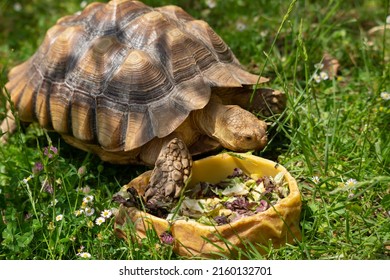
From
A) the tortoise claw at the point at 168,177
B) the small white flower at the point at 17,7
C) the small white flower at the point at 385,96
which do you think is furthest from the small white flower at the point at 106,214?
the small white flower at the point at 17,7

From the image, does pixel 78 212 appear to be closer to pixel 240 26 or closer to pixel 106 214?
pixel 106 214

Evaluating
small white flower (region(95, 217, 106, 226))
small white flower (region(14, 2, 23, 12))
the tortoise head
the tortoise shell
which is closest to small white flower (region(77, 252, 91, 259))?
small white flower (region(95, 217, 106, 226))

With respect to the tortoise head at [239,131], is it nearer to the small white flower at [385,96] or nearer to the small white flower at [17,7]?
the small white flower at [385,96]

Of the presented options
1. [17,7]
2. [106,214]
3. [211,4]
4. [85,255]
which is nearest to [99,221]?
[106,214]

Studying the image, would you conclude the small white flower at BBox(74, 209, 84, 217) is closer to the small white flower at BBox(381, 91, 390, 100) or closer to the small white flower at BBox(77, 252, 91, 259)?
the small white flower at BBox(77, 252, 91, 259)
